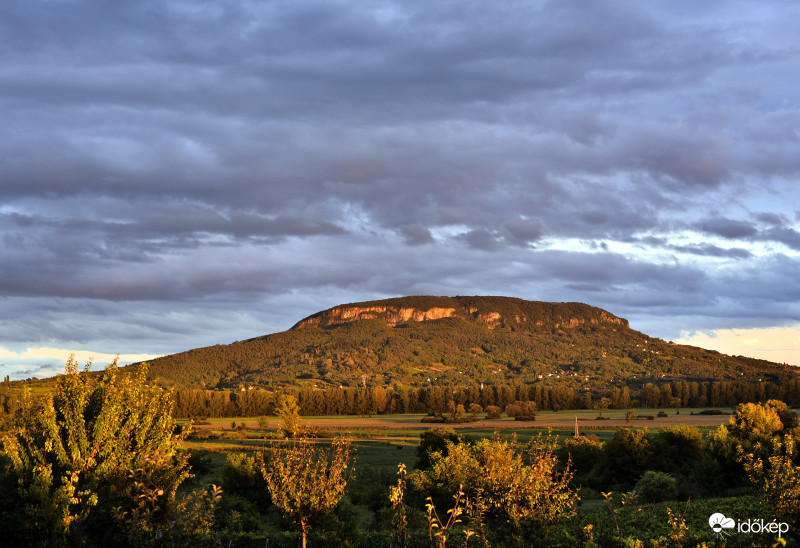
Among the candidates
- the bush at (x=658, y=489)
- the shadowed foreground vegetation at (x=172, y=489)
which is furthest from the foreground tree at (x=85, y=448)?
the bush at (x=658, y=489)

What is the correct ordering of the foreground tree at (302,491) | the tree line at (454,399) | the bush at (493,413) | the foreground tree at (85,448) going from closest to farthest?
the foreground tree at (302,491), the foreground tree at (85,448), the bush at (493,413), the tree line at (454,399)

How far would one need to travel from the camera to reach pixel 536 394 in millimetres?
186375

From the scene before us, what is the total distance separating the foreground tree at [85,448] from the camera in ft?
57.1

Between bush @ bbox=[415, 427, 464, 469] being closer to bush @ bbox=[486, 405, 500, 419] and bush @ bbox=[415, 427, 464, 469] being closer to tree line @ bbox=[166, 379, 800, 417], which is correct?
bush @ bbox=[486, 405, 500, 419]

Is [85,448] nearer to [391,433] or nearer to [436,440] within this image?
[436,440]

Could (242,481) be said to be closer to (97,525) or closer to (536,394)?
(97,525)

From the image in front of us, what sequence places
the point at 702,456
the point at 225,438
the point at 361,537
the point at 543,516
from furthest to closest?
the point at 225,438 → the point at 702,456 → the point at 361,537 → the point at 543,516

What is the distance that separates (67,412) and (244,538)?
42.4 feet

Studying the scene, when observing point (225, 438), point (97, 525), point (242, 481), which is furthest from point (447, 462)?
point (225, 438)

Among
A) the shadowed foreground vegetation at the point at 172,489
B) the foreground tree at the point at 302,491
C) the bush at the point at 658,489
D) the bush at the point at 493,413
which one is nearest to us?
the shadowed foreground vegetation at the point at 172,489

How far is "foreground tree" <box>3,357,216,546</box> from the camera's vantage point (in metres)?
17.4

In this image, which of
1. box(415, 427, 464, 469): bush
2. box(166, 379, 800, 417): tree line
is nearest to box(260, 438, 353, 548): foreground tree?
box(415, 427, 464, 469): bush

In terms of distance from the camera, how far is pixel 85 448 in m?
18.3

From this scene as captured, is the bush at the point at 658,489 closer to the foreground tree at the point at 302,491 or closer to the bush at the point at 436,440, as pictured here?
the bush at the point at 436,440
